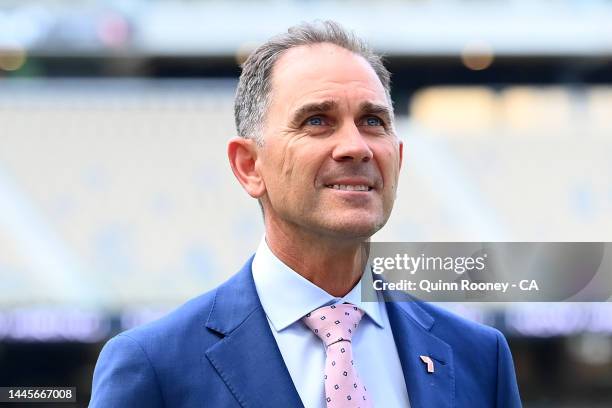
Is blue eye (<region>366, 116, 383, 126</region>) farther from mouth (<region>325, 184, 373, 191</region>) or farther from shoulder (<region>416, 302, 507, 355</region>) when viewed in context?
shoulder (<region>416, 302, 507, 355</region>)

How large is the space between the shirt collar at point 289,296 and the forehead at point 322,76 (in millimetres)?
467

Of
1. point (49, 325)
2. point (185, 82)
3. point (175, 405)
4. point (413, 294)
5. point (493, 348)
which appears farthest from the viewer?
point (185, 82)

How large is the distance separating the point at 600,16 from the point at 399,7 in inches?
129

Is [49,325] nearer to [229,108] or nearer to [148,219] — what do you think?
Answer: [148,219]

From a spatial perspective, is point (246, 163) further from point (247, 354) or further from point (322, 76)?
point (247, 354)

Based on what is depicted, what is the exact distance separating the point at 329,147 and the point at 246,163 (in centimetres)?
35

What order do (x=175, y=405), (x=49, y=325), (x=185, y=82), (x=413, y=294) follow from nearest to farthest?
(x=175, y=405) → (x=413, y=294) → (x=49, y=325) → (x=185, y=82)

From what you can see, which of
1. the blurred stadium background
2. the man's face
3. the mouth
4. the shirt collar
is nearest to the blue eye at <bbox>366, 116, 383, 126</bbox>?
the man's face

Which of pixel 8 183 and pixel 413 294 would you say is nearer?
pixel 413 294

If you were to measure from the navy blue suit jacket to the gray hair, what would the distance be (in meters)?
0.44

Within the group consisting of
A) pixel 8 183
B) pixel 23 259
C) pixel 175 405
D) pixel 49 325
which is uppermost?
pixel 8 183

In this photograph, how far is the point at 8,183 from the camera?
1603 cm

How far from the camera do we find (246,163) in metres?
2.81

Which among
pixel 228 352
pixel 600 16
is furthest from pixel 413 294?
pixel 600 16
